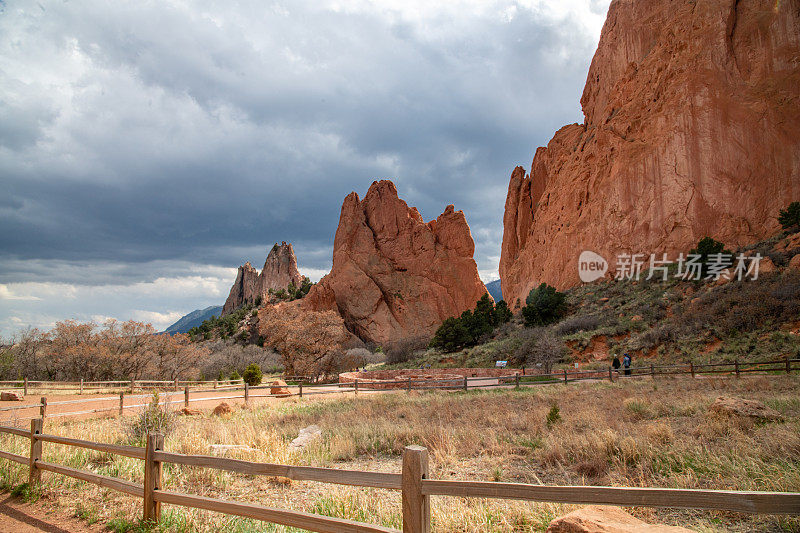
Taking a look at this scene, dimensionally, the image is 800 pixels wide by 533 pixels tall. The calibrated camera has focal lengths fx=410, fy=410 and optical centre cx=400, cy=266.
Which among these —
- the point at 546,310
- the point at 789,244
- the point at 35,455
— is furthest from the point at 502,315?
the point at 35,455

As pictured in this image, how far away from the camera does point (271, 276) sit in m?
98.9

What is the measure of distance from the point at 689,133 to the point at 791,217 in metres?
12.7

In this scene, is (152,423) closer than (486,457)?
No

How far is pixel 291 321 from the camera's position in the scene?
1372 inches

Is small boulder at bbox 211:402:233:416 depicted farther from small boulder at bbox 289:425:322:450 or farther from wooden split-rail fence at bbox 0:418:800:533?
wooden split-rail fence at bbox 0:418:800:533

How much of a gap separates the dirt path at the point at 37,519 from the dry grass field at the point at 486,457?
0.16 metres

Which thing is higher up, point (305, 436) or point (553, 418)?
point (553, 418)

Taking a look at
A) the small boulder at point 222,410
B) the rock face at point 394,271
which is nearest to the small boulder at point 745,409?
the small boulder at point 222,410

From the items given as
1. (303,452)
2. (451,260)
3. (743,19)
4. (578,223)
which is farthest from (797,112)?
(303,452)

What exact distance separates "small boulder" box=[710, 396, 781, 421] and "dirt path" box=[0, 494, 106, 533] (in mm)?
10851

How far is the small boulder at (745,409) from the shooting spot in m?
8.09

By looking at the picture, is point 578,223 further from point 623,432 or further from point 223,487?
point 223,487

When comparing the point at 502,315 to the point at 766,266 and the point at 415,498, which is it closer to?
the point at 766,266

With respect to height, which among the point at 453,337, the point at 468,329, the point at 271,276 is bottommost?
the point at 453,337
